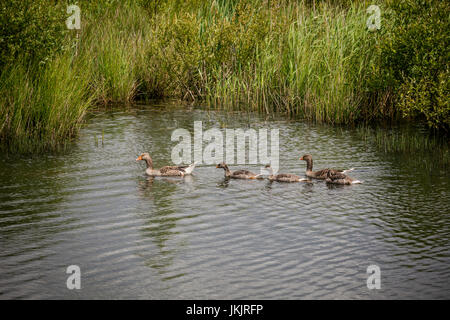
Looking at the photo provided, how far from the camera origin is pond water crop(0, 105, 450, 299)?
9.92m

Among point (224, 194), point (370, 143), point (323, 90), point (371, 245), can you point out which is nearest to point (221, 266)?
point (371, 245)

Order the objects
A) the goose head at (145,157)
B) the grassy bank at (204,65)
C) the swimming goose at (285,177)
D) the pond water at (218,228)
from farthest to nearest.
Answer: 1. the grassy bank at (204,65)
2. the goose head at (145,157)
3. the swimming goose at (285,177)
4. the pond water at (218,228)

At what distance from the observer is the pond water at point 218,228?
992cm

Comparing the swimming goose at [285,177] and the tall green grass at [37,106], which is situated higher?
the tall green grass at [37,106]

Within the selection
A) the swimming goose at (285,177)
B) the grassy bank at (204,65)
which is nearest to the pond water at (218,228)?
the swimming goose at (285,177)

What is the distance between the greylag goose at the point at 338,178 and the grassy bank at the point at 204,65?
5.71 metres

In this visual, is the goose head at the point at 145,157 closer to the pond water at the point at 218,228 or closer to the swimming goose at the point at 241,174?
the pond water at the point at 218,228

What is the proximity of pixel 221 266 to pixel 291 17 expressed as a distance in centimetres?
1701

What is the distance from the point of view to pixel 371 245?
11.6 m

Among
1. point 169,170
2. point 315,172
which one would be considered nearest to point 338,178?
point 315,172

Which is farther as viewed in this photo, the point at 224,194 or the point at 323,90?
the point at 323,90

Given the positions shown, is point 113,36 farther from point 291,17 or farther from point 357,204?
point 357,204

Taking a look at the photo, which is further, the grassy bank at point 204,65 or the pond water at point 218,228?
the grassy bank at point 204,65
